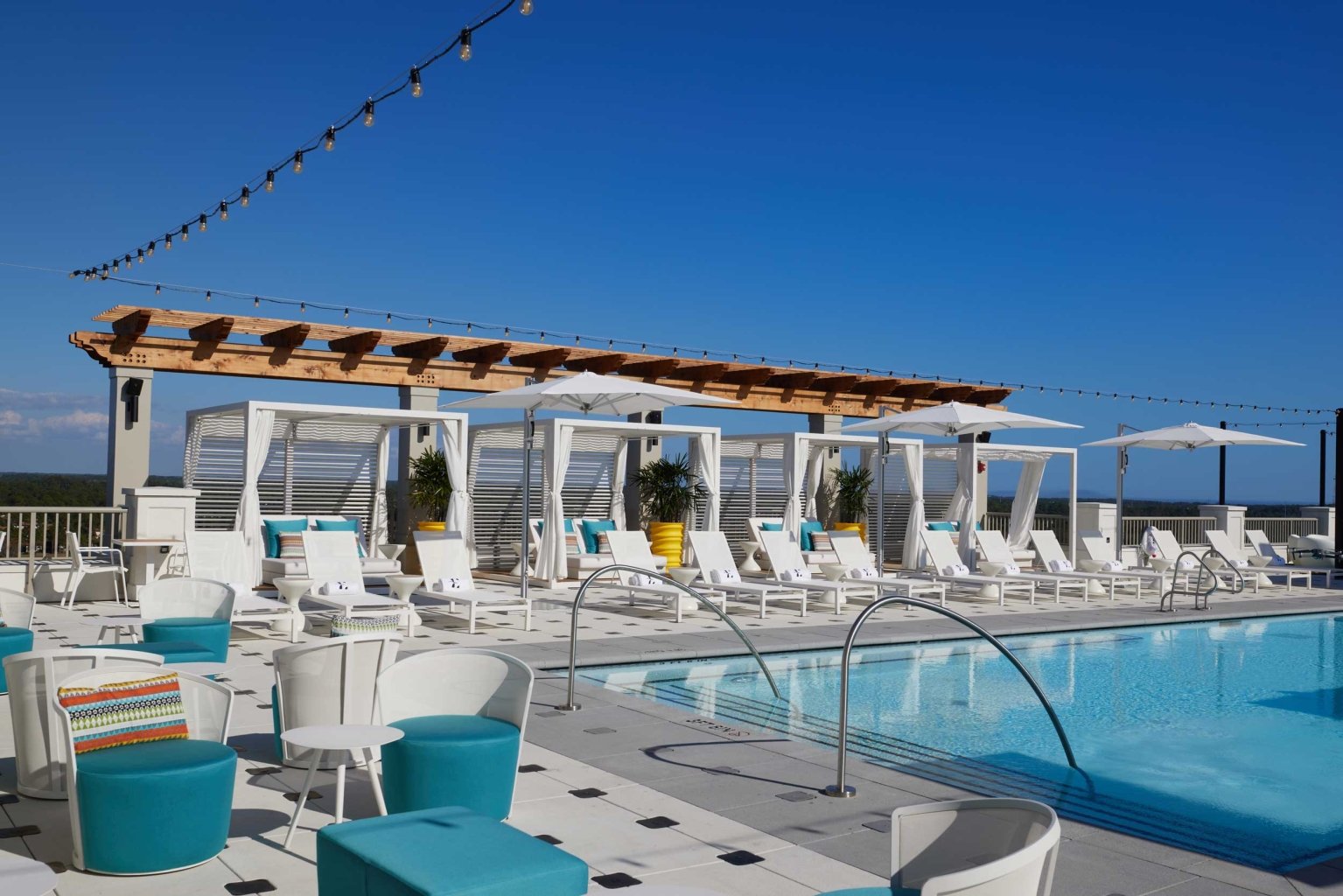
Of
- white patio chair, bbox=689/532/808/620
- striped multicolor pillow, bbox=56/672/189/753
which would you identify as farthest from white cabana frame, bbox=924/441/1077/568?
striped multicolor pillow, bbox=56/672/189/753

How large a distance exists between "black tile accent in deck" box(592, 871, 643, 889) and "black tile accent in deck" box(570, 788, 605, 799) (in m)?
1.01

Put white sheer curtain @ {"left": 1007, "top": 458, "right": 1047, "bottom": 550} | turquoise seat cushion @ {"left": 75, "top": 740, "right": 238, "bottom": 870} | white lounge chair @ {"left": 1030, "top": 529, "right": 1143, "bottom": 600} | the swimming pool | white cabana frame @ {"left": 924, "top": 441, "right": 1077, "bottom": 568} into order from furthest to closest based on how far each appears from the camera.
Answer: white sheer curtain @ {"left": 1007, "top": 458, "right": 1047, "bottom": 550} → white cabana frame @ {"left": 924, "top": 441, "right": 1077, "bottom": 568} → white lounge chair @ {"left": 1030, "top": 529, "right": 1143, "bottom": 600} → the swimming pool → turquoise seat cushion @ {"left": 75, "top": 740, "right": 238, "bottom": 870}

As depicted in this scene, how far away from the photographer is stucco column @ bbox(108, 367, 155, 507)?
566 inches

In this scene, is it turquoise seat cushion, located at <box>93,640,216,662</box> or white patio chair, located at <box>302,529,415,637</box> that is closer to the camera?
turquoise seat cushion, located at <box>93,640,216,662</box>

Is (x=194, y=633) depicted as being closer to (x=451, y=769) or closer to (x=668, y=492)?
(x=451, y=769)

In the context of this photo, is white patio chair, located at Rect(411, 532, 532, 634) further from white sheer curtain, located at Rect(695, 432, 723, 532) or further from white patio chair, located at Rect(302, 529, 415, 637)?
white sheer curtain, located at Rect(695, 432, 723, 532)

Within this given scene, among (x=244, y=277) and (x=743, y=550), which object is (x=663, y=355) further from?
(x=244, y=277)

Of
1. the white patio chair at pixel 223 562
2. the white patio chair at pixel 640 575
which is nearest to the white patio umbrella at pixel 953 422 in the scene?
the white patio chair at pixel 640 575

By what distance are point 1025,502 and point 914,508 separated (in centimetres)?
257

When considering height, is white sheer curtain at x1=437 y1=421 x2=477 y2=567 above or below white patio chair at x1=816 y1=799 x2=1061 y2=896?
above

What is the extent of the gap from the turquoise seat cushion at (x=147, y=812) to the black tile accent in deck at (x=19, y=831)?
529 mm

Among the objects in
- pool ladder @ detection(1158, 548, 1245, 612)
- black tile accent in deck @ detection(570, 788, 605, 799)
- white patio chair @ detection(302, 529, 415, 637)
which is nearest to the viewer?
black tile accent in deck @ detection(570, 788, 605, 799)

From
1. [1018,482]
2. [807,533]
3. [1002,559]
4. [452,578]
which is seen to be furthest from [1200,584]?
[452,578]

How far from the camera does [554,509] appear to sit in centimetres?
1456
